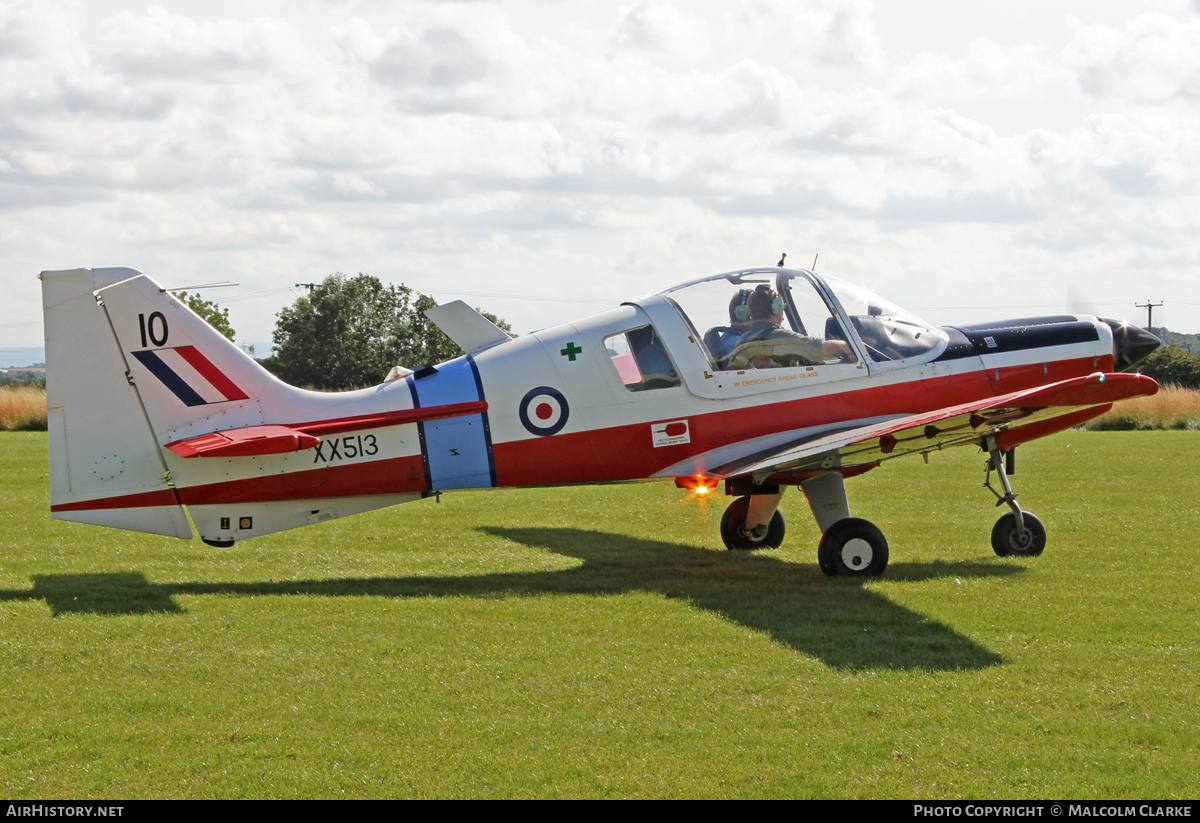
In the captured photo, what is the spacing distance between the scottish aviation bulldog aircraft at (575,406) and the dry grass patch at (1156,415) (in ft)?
89.1

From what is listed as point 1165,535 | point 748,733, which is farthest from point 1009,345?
point 748,733

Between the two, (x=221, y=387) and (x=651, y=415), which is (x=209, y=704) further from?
(x=651, y=415)

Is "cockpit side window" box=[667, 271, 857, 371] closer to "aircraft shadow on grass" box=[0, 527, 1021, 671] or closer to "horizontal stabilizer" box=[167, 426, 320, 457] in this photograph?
"aircraft shadow on grass" box=[0, 527, 1021, 671]

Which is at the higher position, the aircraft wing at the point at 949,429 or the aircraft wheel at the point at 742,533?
the aircraft wing at the point at 949,429

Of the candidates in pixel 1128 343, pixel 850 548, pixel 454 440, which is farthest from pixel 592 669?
pixel 1128 343

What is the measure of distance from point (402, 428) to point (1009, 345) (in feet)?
19.7

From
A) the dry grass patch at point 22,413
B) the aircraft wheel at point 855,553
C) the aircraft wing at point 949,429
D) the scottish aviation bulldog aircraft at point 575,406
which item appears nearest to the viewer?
the aircraft wing at point 949,429

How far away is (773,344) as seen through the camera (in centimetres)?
959

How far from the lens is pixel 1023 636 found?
6957mm

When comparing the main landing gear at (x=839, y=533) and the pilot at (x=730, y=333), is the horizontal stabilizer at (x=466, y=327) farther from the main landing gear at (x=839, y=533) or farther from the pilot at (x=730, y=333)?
the main landing gear at (x=839, y=533)

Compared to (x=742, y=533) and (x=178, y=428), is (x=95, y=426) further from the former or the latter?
(x=742, y=533)

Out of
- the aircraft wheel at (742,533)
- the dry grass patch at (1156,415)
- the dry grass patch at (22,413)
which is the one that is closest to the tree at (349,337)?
the dry grass patch at (22,413)

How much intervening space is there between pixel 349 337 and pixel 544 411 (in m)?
63.2

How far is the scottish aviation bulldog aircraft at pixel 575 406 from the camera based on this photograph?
842 centimetres
